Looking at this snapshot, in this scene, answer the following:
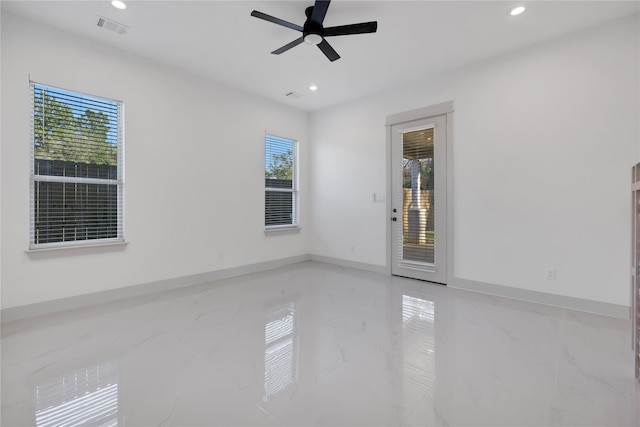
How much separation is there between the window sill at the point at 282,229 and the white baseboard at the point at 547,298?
2880 mm

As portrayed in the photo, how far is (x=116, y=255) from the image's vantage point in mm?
3510

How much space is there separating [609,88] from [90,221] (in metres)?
5.87

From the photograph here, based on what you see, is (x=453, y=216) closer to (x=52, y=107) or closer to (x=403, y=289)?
(x=403, y=289)

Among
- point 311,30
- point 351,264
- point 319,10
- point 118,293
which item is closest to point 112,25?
point 311,30

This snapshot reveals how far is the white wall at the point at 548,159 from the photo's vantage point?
9.67 ft

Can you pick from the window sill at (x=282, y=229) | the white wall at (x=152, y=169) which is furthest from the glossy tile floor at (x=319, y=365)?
the window sill at (x=282, y=229)

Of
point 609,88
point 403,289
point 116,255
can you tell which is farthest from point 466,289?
point 116,255

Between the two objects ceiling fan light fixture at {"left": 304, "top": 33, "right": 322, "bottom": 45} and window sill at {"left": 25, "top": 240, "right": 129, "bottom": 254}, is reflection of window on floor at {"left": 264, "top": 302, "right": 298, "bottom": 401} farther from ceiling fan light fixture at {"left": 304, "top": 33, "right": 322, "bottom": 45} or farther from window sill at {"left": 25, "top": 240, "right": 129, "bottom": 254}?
ceiling fan light fixture at {"left": 304, "top": 33, "right": 322, "bottom": 45}

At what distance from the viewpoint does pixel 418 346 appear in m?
2.35

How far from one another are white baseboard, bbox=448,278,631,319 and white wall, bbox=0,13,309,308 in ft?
10.3

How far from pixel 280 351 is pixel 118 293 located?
2.50m

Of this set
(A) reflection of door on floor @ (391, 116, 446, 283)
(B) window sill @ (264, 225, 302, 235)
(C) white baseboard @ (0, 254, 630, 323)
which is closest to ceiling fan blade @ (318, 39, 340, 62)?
(A) reflection of door on floor @ (391, 116, 446, 283)

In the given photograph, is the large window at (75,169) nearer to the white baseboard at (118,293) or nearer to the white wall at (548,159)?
the white baseboard at (118,293)

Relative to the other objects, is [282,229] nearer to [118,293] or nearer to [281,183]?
[281,183]
